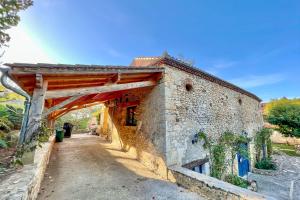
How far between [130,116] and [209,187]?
584 cm

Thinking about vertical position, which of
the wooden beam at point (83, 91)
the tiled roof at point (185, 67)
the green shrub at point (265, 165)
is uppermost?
the tiled roof at point (185, 67)

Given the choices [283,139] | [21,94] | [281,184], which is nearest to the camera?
[21,94]

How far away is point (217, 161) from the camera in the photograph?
26.0 ft

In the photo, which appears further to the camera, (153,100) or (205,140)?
(205,140)

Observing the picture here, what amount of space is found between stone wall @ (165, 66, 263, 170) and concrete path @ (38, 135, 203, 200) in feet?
4.03

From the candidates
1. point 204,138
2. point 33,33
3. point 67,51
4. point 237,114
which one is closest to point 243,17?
point 237,114

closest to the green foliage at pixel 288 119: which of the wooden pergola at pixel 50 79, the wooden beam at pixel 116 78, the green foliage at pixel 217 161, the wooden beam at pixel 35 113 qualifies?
the green foliage at pixel 217 161

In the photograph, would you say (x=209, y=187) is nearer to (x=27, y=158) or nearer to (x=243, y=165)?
(x=27, y=158)

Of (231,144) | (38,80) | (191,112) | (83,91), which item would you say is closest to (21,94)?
(38,80)

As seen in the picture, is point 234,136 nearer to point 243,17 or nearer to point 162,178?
point 162,178

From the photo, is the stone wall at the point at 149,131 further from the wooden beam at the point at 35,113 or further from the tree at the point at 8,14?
the tree at the point at 8,14

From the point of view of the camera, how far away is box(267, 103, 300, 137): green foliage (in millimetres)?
18170

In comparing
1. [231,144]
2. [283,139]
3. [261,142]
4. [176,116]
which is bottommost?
[283,139]

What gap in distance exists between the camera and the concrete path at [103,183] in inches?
170
